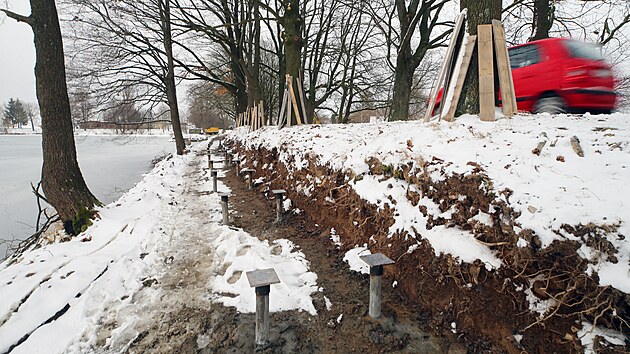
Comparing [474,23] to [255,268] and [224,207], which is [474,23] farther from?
[224,207]

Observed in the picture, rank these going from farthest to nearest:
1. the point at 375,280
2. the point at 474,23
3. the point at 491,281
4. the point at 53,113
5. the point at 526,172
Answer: the point at 53,113 < the point at 474,23 < the point at 375,280 < the point at 526,172 < the point at 491,281

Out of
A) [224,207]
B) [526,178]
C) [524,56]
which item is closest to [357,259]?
[526,178]

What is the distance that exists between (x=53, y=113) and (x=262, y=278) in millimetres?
5064

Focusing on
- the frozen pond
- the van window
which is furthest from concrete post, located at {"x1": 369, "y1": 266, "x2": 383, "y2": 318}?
the frozen pond

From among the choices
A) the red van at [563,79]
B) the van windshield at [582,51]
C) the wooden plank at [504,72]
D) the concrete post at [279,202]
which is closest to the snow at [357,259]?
the concrete post at [279,202]

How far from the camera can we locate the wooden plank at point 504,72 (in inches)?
151

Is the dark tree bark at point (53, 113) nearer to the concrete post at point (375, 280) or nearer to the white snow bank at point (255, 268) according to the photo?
the white snow bank at point (255, 268)

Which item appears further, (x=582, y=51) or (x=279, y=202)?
(x=279, y=202)

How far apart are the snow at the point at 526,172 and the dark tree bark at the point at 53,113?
15.6 feet

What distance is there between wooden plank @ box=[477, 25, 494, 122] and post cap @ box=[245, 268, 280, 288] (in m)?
3.24

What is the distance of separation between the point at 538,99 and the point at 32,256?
7.93 m

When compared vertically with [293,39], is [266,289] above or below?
below

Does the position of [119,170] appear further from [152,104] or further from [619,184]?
[619,184]

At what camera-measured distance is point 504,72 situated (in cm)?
386
